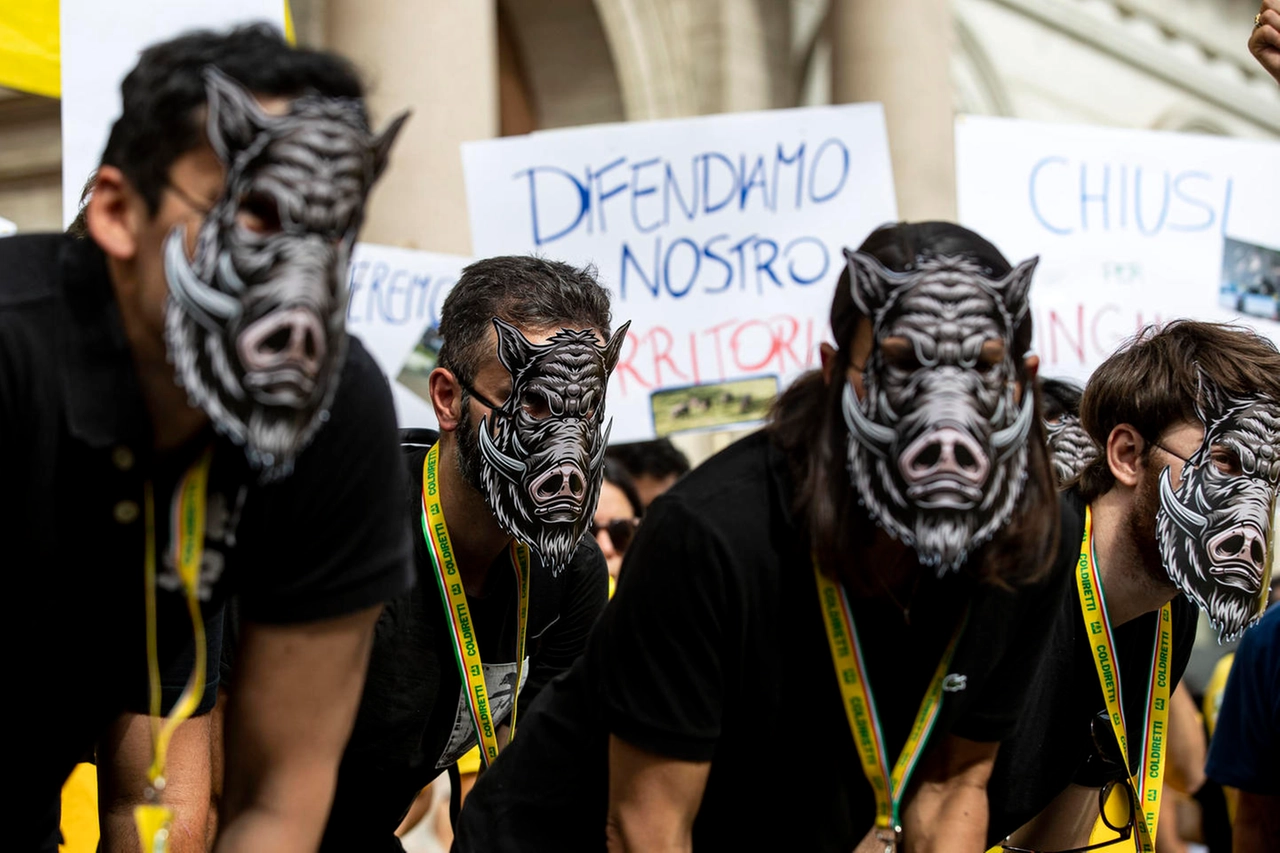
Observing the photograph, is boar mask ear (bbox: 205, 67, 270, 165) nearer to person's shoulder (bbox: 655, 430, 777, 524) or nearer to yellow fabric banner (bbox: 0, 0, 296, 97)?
person's shoulder (bbox: 655, 430, 777, 524)

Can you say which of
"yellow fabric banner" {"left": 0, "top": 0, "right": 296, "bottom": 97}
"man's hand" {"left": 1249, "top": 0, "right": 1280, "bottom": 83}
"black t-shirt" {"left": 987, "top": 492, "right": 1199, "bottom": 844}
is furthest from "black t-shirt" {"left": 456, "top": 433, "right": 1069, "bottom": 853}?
"yellow fabric banner" {"left": 0, "top": 0, "right": 296, "bottom": 97}

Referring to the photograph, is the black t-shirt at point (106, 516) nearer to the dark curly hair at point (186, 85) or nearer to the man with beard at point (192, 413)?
the man with beard at point (192, 413)

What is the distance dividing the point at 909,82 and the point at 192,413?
792 cm

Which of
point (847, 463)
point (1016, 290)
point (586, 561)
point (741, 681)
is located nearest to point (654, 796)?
point (741, 681)

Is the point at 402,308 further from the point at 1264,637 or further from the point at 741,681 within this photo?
the point at 741,681

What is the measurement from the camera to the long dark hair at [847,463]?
2.61m

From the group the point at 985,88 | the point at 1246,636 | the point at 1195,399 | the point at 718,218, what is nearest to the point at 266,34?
the point at 1195,399

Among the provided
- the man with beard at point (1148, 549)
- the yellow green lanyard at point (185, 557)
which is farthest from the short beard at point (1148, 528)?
the yellow green lanyard at point (185, 557)

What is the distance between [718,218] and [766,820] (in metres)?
3.92

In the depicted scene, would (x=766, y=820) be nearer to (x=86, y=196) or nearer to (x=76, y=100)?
(x=86, y=196)

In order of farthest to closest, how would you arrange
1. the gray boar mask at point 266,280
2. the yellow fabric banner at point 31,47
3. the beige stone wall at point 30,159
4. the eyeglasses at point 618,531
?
the beige stone wall at point 30,159 < the eyeglasses at point 618,531 < the yellow fabric banner at point 31,47 < the gray boar mask at point 266,280

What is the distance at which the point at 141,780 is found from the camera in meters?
3.34

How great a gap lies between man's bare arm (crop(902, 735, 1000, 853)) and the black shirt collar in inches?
60.2

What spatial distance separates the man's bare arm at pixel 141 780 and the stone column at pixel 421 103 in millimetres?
4052
